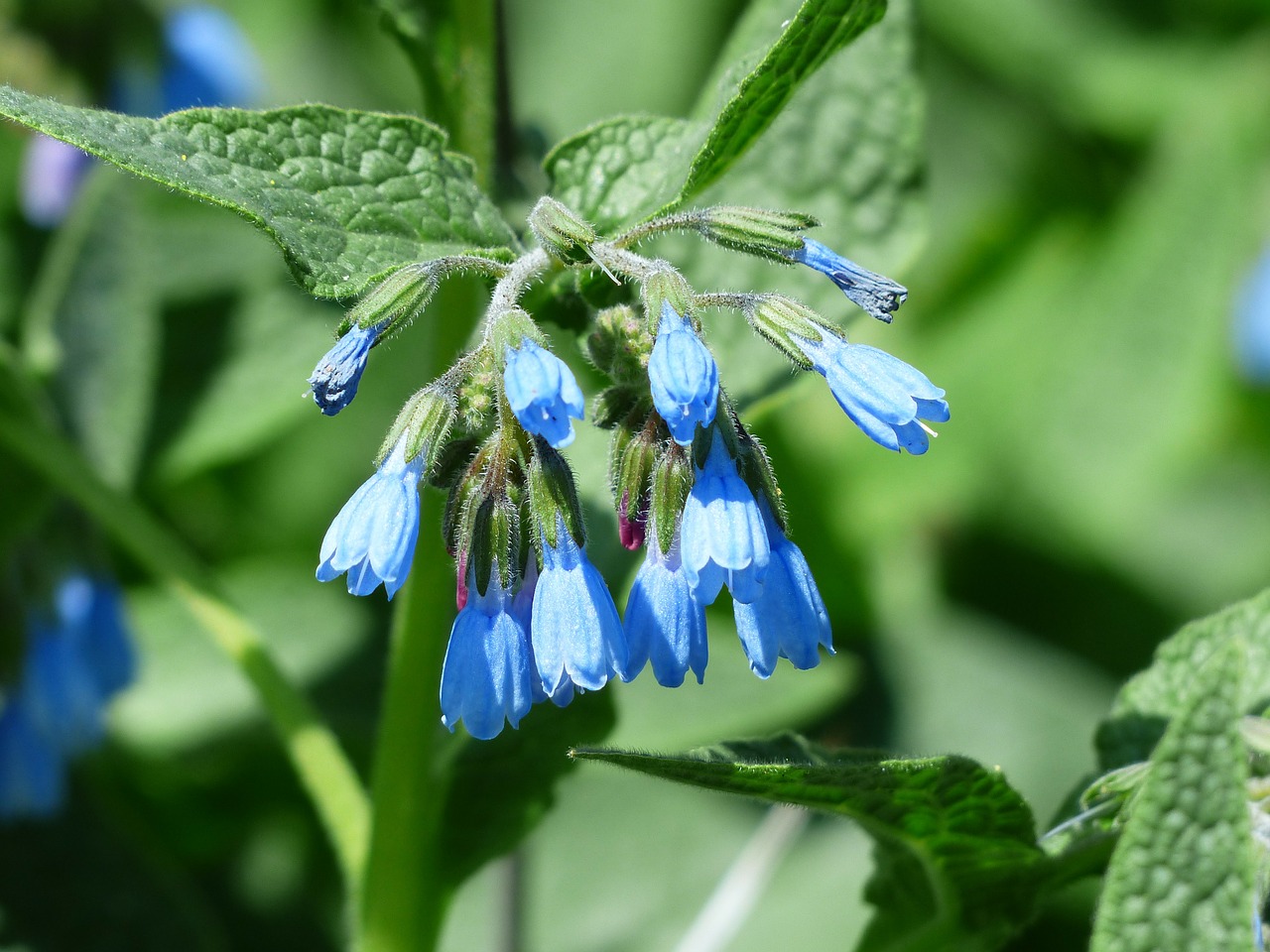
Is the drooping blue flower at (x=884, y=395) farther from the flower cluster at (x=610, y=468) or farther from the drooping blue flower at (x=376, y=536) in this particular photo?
the drooping blue flower at (x=376, y=536)

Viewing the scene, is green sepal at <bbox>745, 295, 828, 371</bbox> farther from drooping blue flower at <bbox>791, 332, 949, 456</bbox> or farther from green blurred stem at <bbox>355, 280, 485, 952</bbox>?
green blurred stem at <bbox>355, 280, 485, 952</bbox>

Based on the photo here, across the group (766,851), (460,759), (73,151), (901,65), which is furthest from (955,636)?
(73,151)

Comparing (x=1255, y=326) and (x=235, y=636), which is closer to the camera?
(x=235, y=636)

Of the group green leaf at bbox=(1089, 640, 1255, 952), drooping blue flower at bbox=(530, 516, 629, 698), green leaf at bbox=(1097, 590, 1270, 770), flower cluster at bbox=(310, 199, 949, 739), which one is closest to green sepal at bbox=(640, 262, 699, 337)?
flower cluster at bbox=(310, 199, 949, 739)

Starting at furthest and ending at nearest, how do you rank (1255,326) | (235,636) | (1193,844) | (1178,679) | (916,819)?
(1255,326) → (235,636) → (1178,679) → (916,819) → (1193,844)

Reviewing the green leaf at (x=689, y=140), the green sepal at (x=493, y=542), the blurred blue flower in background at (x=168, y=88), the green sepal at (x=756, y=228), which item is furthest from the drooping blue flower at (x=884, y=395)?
the blurred blue flower in background at (x=168, y=88)

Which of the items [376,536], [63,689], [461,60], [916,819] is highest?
[461,60]

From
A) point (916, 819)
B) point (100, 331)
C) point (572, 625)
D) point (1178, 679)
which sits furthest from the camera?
point (100, 331)

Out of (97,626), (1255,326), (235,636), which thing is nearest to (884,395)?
(235,636)

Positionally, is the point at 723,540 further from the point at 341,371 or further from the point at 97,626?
the point at 97,626
